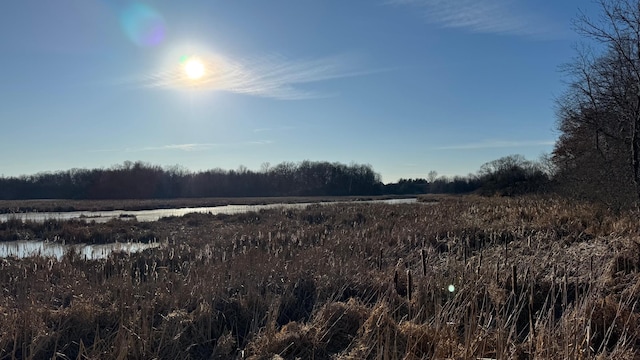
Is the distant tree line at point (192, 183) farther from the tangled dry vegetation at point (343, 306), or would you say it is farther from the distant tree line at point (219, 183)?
the tangled dry vegetation at point (343, 306)

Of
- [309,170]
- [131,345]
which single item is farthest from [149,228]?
[309,170]

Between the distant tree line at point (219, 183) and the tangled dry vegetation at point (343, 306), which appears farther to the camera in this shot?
the distant tree line at point (219, 183)

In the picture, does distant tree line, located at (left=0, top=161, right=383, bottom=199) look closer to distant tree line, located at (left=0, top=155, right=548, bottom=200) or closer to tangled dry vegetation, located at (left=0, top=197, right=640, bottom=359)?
distant tree line, located at (left=0, top=155, right=548, bottom=200)

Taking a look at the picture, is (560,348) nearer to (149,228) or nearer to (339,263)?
(339,263)

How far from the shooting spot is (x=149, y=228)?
21297mm

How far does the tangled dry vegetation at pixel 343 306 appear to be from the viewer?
14.4 feet

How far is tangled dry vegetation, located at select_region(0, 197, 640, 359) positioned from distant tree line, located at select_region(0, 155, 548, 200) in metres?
52.1

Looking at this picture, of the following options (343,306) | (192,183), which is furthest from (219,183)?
(343,306)

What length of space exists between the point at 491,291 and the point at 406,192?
10507 cm

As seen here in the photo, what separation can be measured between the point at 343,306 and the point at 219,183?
97924 millimetres

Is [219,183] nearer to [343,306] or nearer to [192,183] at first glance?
[192,183]

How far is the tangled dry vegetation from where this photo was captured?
4.40 meters

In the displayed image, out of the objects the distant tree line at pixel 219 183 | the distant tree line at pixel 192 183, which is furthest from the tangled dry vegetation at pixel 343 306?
the distant tree line at pixel 192 183

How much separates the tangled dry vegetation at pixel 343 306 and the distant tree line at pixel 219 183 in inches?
2051
